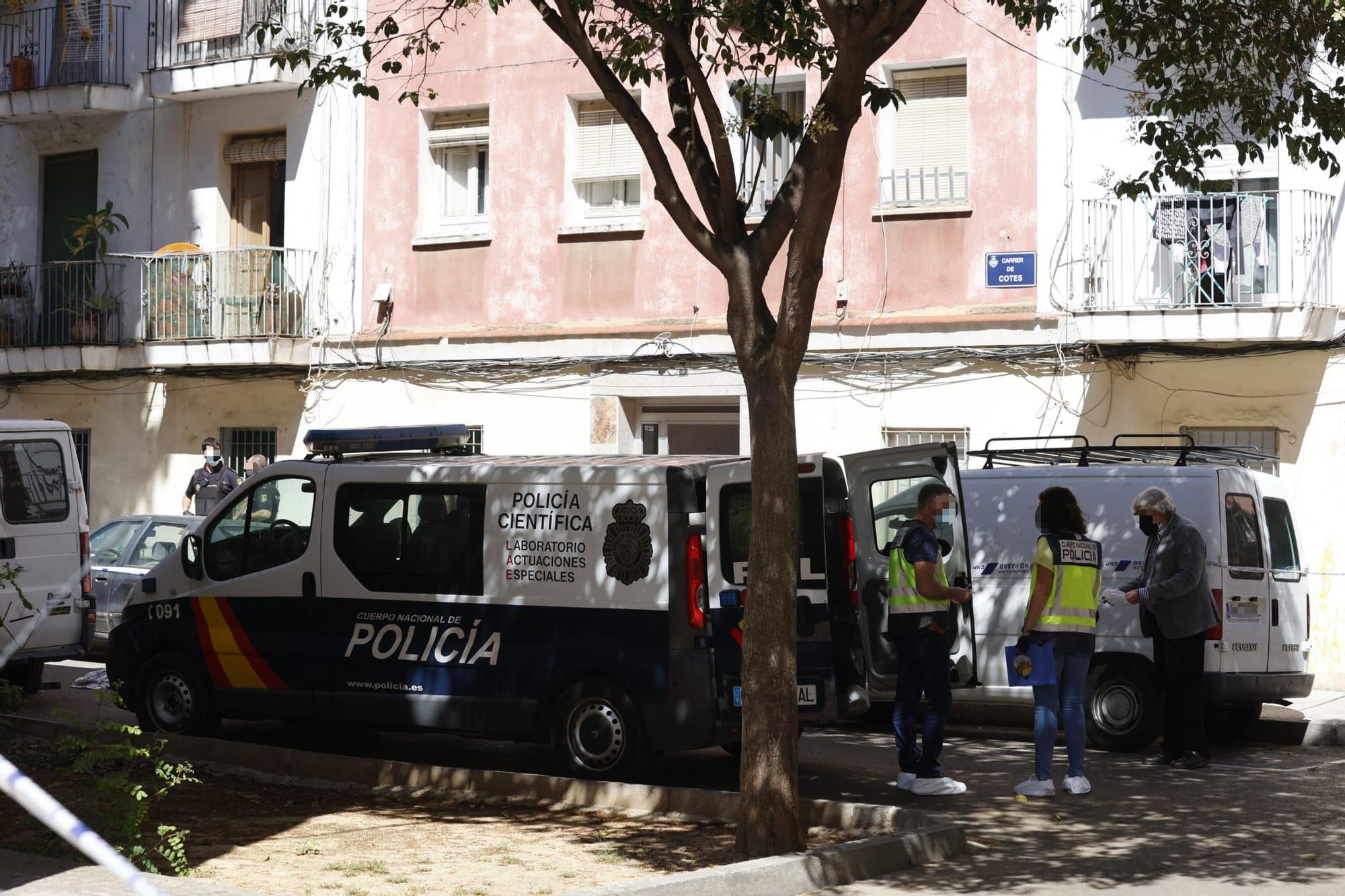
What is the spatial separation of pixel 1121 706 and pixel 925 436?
5996 mm

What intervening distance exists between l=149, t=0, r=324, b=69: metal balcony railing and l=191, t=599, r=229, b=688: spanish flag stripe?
1075 centimetres

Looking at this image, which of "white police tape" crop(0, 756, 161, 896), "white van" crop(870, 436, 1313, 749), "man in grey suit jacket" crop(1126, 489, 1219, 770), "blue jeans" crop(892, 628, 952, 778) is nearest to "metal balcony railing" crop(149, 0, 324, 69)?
"white van" crop(870, 436, 1313, 749)

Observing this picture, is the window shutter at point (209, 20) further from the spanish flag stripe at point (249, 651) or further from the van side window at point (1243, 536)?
the van side window at point (1243, 536)

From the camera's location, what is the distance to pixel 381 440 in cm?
1196

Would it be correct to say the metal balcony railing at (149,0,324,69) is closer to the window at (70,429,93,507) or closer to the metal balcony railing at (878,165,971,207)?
the window at (70,429,93,507)

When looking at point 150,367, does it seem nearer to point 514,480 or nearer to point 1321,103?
point 514,480

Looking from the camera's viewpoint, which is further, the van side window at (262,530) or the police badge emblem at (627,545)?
the van side window at (262,530)

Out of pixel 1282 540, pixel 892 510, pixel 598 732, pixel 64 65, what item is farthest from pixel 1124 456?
pixel 64 65

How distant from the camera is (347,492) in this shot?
37.6 ft

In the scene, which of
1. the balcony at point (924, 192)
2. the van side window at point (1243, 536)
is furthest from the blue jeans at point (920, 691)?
the balcony at point (924, 192)

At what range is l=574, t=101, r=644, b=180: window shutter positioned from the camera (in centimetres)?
1970

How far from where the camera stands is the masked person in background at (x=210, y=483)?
20438mm

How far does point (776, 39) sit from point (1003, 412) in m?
7.33

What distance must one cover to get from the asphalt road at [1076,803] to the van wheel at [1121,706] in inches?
8.4
